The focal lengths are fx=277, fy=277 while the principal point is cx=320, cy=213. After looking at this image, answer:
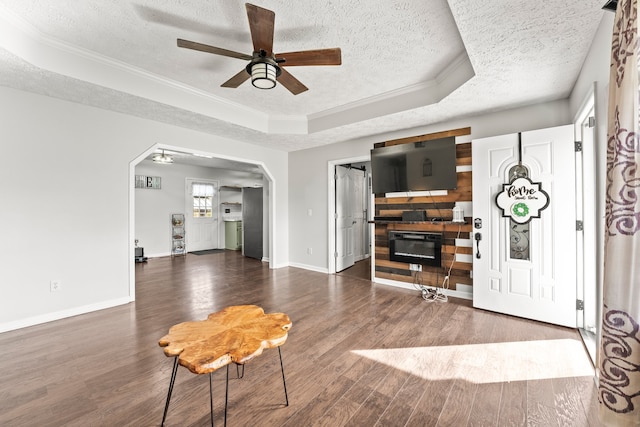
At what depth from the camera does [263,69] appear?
2195 millimetres

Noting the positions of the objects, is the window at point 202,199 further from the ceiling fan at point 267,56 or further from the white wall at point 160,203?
the ceiling fan at point 267,56

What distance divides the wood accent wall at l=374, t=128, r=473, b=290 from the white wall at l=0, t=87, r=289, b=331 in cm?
369

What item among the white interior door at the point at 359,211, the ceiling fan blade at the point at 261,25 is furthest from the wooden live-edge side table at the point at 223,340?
the white interior door at the point at 359,211

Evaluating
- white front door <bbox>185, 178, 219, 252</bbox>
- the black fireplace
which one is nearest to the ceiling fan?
the black fireplace

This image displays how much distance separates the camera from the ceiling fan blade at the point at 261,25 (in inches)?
68.7

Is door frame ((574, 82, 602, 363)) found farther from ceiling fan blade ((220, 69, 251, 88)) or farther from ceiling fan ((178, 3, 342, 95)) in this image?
ceiling fan blade ((220, 69, 251, 88))

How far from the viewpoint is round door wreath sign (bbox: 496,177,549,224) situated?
9.73 feet

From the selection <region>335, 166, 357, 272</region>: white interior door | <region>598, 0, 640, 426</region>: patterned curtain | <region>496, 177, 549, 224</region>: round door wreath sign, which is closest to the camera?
<region>598, 0, 640, 426</region>: patterned curtain

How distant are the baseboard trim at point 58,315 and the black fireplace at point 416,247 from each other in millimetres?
3856

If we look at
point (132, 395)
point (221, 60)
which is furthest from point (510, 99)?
point (132, 395)

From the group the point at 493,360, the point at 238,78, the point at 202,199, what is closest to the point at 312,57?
the point at 238,78

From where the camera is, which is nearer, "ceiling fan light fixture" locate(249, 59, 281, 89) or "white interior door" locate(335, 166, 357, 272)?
"ceiling fan light fixture" locate(249, 59, 281, 89)

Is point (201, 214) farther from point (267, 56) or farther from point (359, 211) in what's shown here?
point (267, 56)

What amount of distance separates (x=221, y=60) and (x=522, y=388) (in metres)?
3.80
